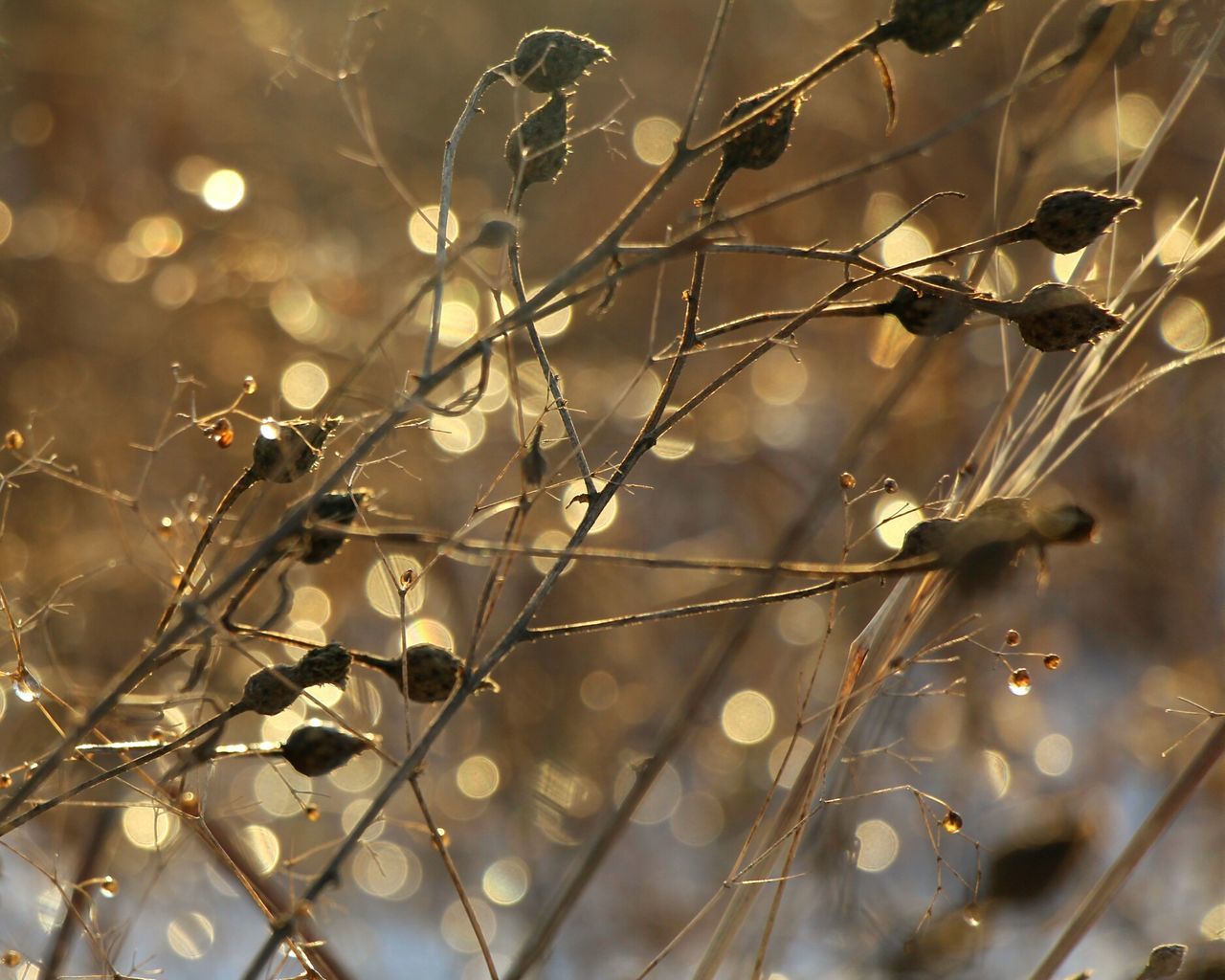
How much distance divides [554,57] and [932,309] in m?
0.30

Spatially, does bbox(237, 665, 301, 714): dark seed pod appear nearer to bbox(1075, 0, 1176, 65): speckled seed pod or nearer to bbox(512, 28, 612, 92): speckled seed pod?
bbox(512, 28, 612, 92): speckled seed pod

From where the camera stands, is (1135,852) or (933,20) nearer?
(933,20)

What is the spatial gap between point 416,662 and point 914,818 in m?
1.77

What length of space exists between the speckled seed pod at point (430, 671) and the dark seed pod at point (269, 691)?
0.23 ft

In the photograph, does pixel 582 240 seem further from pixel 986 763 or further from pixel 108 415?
pixel 986 763

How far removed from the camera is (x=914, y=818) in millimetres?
2301

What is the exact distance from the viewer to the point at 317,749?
717 mm

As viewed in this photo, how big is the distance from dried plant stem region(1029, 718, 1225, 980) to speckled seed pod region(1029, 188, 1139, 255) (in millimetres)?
434

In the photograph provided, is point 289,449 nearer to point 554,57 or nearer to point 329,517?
point 329,517

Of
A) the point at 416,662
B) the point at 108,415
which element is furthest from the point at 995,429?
the point at 108,415

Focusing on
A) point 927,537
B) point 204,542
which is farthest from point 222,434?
point 927,537

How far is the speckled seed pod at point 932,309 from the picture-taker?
76 cm

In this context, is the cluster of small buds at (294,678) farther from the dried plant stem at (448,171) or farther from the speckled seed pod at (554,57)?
the speckled seed pod at (554,57)

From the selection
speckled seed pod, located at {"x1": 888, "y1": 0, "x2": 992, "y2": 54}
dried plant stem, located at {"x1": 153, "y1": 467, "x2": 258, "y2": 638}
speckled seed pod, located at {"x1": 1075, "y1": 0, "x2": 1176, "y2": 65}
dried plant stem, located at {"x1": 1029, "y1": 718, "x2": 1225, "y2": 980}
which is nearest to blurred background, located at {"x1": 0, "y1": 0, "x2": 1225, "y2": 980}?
speckled seed pod, located at {"x1": 1075, "y1": 0, "x2": 1176, "y2": 65}
